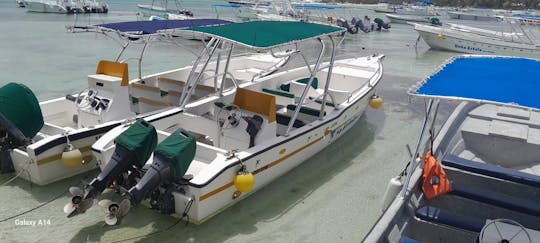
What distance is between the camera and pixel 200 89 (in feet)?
29.7

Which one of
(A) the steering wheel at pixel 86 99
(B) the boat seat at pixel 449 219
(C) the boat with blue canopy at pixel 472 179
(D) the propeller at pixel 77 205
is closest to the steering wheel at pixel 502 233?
(C) the boat with blue canopy at pixel 472 179

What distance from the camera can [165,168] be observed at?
4.82 m

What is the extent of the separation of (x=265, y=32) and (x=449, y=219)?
378cm

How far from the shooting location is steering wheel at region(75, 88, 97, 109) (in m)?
7.09

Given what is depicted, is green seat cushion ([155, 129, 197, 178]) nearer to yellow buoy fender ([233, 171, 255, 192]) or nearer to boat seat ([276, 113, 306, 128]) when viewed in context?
yellow buoy fender ([233, 171, 255, 192])

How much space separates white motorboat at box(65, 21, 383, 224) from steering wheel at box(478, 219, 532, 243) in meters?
2.81

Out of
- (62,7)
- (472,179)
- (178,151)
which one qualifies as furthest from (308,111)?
(62,7)

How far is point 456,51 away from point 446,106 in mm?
14608

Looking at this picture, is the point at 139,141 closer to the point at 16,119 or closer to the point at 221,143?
the point at 221,143

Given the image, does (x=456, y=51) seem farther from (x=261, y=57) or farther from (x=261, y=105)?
(x=261, y=105)

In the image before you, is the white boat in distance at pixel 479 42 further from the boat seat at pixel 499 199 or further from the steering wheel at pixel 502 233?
the steering wheel at pixel 502 233

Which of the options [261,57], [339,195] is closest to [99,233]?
[339,195]

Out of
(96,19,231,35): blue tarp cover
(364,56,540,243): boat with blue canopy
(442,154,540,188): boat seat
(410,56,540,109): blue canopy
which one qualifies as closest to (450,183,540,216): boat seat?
(364,56,540,243): boat with blue canopy

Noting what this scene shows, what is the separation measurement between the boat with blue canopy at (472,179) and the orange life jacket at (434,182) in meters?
0.01
